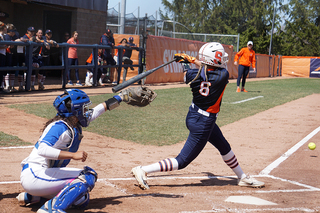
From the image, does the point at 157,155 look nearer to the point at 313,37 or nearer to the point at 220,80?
the point at 220,80

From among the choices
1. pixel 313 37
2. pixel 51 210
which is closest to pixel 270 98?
pixel 51 210

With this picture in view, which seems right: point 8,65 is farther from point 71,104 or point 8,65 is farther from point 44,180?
point 44,180

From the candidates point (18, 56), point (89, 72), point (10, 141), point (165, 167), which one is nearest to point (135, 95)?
point (165, 167)

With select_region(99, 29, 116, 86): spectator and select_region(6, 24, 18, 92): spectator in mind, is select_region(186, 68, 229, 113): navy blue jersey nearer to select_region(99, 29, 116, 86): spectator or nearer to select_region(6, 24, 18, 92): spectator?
select_region(6, 24, 18, 92): spectator

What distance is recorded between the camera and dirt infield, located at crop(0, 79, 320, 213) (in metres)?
3.94

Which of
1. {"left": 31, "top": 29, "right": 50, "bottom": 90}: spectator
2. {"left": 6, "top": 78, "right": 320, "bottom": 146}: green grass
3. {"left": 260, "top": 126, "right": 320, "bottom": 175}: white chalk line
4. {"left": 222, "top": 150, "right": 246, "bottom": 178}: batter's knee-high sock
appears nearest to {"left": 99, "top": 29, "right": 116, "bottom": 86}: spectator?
{"left": 31, "top": 29, "right": 50, "bottom": 90}: spectator

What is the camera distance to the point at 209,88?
4.27m

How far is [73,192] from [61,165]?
0.45m

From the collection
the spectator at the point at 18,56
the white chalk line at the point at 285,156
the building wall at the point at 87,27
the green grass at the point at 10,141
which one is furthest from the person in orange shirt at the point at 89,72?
the white chalk line at the point at 285,156

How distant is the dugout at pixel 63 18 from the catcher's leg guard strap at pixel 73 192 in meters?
15.2

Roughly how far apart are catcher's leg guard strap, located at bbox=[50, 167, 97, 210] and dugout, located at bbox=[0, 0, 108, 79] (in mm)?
15171

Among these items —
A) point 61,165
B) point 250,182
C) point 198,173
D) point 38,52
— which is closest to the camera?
point 61,165

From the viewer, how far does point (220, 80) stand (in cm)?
429

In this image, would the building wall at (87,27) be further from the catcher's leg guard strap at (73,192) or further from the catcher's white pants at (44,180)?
the catcher's leg guard strap at (73,192)
